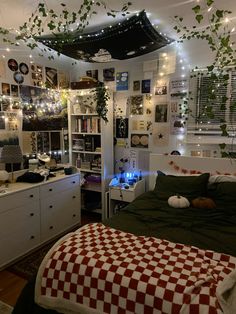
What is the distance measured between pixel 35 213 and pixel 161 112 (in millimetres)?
1998

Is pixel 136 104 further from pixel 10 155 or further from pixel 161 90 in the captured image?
pixel 10 155

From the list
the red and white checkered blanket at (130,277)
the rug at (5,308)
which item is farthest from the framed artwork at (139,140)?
the rug at (5,308)

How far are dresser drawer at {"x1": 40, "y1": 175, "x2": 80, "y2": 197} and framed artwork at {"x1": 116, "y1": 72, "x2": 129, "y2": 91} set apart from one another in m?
1.40

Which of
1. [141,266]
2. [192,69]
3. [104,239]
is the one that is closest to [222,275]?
[141,266]

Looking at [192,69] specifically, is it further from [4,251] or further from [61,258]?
[4,251]

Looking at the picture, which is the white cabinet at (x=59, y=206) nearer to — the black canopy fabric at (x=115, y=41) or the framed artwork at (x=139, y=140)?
the framed artwork at (x=139, y=140)

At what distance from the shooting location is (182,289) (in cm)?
117

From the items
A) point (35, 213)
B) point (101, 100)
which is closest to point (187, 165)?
point (101, 100)

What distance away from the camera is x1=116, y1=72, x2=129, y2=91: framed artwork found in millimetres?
3461

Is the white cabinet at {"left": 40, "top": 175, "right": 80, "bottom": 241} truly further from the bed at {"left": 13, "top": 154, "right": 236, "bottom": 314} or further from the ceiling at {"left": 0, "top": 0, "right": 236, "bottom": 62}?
Result: the ceiling at {"left": 0, "top": 0, "right": 236, "bottom": 62}

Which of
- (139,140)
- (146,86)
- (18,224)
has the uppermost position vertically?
(146,86)

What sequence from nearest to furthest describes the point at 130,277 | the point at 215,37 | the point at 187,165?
the point at 130,277 → the point at 215,37 → the point at 187,165

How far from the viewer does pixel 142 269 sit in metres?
1.30

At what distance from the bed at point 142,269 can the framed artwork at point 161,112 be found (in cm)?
Answer: 153
